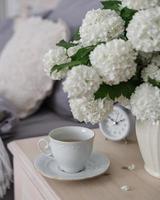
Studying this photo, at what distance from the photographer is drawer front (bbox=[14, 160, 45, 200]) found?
947 mm

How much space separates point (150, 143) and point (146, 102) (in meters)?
0.13

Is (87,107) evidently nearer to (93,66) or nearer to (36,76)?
(93,66)

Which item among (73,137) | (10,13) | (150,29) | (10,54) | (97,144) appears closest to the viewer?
(150,29)

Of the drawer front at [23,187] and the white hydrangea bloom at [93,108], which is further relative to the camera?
the drawer front at [23,187]

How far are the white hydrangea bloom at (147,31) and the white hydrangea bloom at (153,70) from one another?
5cm

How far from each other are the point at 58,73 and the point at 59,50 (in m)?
0.05

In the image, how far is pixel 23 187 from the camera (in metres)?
1.03

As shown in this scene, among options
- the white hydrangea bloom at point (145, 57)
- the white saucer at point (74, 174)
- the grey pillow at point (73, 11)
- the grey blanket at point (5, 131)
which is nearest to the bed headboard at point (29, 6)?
the grey pillow at point (73, 11)

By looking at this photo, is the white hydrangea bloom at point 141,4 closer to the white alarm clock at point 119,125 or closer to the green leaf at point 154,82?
the green leaf at point 154,82

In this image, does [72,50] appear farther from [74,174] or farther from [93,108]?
[74,174]

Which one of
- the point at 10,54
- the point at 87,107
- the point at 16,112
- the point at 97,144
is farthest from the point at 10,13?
the point at 87,107

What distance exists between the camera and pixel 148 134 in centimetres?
85

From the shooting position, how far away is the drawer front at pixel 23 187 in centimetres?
95

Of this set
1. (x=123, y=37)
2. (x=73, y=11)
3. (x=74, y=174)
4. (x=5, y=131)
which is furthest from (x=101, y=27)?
(x=73, y=11)
